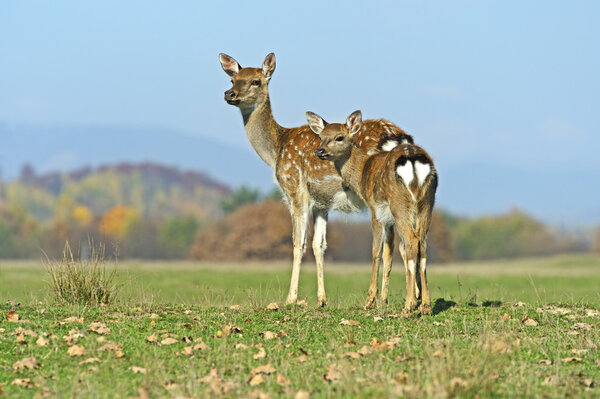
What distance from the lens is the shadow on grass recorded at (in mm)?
12668

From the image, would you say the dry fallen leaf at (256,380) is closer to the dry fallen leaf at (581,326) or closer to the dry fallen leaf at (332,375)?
the dry fallen leaf at (332,375)

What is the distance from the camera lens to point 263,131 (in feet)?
48.6

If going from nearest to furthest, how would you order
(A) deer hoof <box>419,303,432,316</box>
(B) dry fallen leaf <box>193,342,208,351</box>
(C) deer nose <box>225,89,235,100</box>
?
(B) dry fallen leaf <box>193,342,208,351</box> < (A) deer hoof <box>419,303,432,316</box> < (C) deer nose <box>225,89,235,100</box>

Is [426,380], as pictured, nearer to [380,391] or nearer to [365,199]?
[380,391]

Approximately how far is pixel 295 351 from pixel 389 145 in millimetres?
5049

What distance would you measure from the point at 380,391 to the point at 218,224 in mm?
69923

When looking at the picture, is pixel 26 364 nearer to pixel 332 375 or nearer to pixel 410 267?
pixel 332 375

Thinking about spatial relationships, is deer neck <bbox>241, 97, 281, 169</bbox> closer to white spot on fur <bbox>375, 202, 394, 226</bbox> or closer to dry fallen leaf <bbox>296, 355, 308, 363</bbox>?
white spot on fur <bbox>375, 202, 394, 226</bbox>

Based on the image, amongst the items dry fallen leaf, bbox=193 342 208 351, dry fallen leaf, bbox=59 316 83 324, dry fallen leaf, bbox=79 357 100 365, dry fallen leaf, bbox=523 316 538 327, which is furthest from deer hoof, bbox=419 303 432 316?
dry fallen leaf, bbox=79 357 100 365

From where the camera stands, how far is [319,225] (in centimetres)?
1409

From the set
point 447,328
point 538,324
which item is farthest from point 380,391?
point 538,324

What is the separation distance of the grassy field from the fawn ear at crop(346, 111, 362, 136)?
9.14ft

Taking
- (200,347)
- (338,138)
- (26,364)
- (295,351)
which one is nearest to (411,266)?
(295,351)

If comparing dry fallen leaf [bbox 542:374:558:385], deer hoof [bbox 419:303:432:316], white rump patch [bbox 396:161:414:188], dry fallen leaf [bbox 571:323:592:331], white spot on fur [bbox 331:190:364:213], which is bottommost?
dry fallen leaf [bbox 542:374:558:385]
